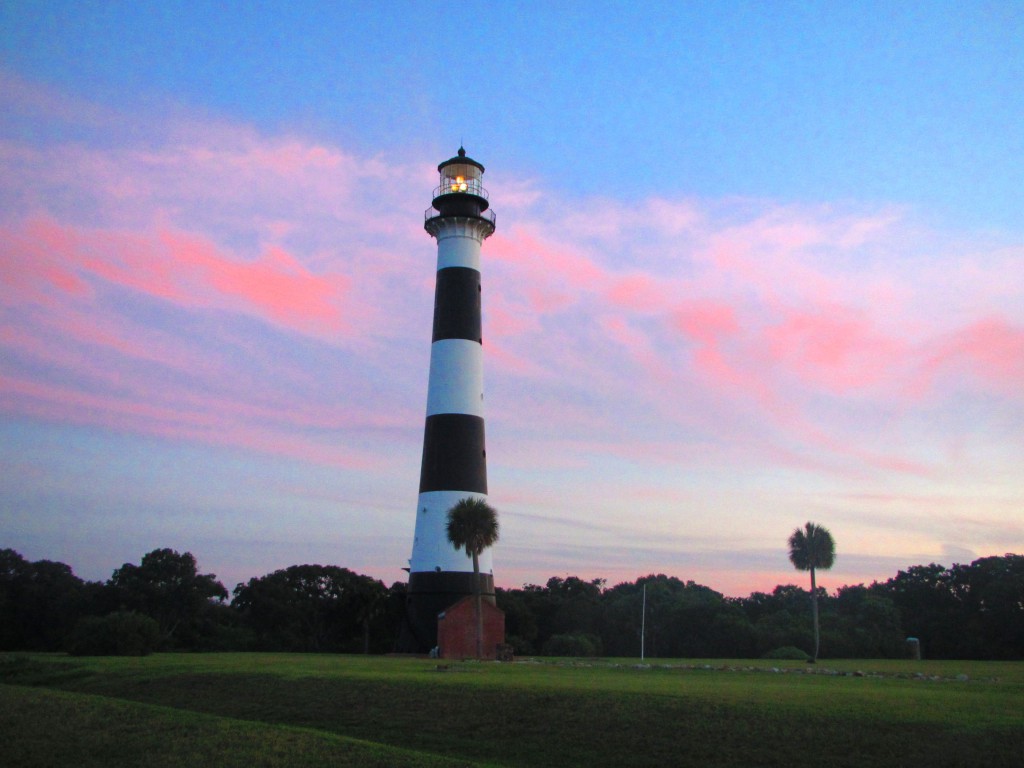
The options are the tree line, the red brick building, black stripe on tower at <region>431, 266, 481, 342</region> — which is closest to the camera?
the red brick building

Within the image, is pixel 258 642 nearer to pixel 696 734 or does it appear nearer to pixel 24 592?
pixel 24 592

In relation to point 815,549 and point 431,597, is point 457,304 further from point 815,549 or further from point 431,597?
point 815,549

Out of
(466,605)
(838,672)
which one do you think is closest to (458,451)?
(466,605)

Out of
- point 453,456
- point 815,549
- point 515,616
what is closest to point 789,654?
point 815,549

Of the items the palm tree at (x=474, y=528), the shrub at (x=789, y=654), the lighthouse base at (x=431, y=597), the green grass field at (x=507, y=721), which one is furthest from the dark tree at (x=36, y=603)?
the shrub at (x=789, y=654)

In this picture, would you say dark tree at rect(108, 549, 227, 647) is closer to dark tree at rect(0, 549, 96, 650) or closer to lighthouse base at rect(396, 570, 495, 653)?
dark tree at rect(0, 549, 96, 650)

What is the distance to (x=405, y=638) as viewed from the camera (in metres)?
41.4

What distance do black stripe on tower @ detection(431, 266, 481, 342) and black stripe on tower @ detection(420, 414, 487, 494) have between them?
167 inches

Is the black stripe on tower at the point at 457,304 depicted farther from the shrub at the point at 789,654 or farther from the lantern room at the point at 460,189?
the shrub at the point at 789,654

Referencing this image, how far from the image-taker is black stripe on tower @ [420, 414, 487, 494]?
133ft

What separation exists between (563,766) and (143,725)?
30.6 ft

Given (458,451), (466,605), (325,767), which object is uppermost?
(458,451)

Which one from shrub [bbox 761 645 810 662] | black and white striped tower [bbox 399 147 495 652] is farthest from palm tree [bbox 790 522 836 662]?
black and white striped tower [bbox 399 147 495 652]

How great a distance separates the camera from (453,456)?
134ft
